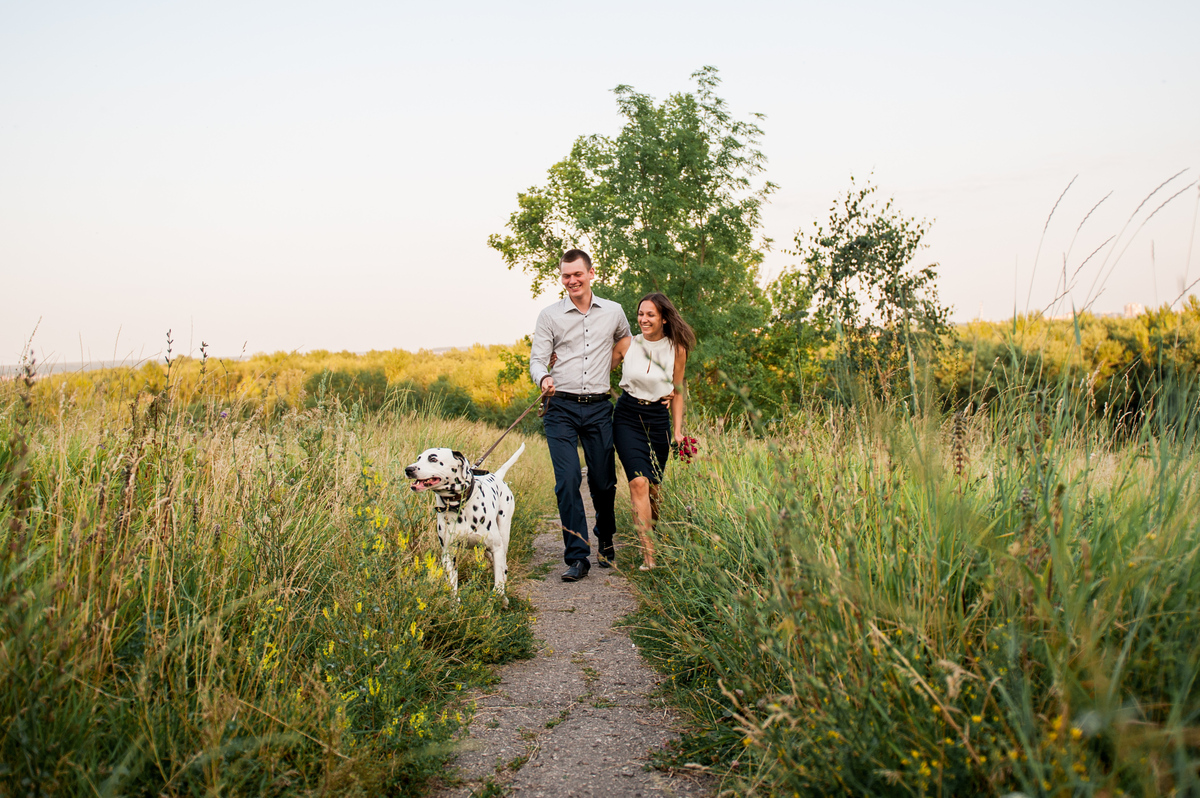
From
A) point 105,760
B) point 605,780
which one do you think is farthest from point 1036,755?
point 105,760

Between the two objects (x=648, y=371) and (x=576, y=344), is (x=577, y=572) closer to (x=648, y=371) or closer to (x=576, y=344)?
(x=648, y=371)

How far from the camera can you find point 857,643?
207 centimetres

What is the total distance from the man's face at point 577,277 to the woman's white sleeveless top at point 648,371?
2.13 ft

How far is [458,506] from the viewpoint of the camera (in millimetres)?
4512

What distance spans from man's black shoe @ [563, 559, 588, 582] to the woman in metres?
0.57

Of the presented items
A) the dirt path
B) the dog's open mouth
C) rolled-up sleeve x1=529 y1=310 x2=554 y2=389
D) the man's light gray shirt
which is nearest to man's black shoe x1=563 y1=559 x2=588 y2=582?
the dirt path

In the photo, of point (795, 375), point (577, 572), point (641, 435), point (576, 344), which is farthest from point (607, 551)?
point (795, 375)

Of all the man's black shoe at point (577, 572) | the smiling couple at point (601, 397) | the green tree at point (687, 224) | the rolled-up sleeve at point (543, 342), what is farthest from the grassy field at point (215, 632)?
the green tree at point (687, 224)

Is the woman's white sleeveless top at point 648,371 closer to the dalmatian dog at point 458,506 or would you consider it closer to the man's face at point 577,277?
the man's face at point 577,277

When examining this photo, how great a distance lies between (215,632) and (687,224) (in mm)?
17931

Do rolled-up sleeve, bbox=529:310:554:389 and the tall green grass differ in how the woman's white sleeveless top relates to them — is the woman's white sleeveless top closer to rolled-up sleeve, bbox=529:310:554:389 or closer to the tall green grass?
rolled-up sleeve, bbox=529:310:554:389

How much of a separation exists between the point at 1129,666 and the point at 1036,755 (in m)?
0.45

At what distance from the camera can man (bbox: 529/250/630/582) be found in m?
5.76

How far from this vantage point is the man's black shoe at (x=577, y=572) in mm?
5641
